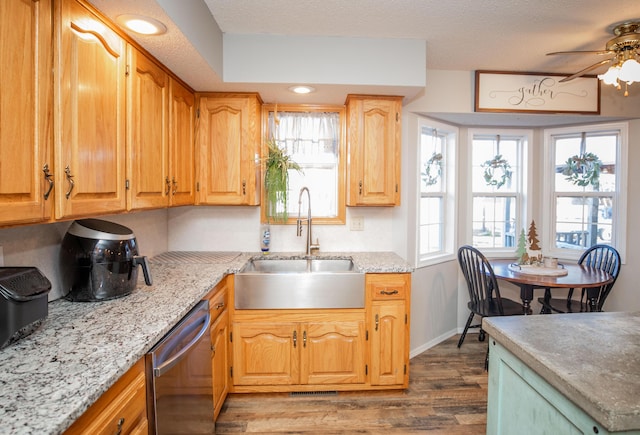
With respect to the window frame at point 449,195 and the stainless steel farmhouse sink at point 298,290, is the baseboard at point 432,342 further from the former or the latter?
the stainless steel farmhouse sink at point 298,290

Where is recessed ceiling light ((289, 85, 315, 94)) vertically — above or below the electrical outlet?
above

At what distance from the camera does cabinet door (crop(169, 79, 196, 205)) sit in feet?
7.43

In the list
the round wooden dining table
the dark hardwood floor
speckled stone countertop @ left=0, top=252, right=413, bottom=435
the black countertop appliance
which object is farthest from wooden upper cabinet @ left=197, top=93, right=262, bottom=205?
the round wooden dining table

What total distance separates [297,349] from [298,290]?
0.39m

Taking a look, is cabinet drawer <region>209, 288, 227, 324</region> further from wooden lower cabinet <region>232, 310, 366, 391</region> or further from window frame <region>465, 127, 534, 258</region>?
window frame <region>465, 127, 534, 258</region>

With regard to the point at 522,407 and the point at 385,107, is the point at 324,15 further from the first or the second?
the point at 522,407

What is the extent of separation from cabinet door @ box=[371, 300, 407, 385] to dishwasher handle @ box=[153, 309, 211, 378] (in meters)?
1.10

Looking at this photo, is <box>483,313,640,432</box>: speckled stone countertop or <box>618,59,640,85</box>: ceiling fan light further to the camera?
<box>618,59,640,85</box>: ceiling fan light

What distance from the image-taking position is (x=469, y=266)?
3.00 metres

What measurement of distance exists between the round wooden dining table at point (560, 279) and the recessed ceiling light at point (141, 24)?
8.99 feet

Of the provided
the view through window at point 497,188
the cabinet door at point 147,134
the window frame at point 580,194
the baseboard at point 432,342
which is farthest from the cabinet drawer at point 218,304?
the window frame at point 580,194

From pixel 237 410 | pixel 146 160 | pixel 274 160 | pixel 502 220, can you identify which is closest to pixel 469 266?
pixel 502 220

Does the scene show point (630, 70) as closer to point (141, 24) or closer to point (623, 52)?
point (623, 52)

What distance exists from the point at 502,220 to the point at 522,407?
2844mm
